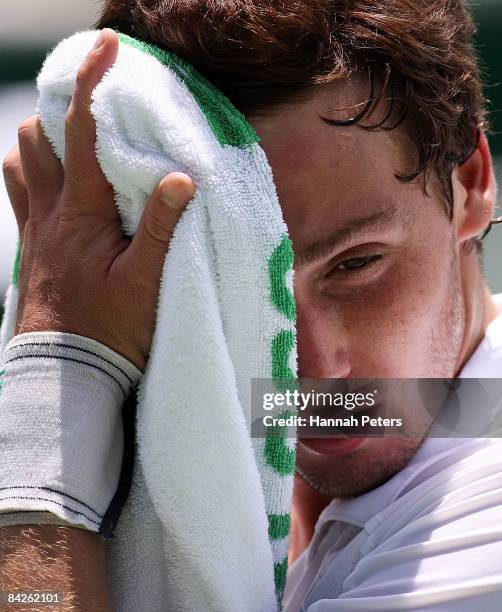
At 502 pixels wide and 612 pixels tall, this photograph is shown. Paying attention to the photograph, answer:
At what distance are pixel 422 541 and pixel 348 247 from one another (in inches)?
14.3

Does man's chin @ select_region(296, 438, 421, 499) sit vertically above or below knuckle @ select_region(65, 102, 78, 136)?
below

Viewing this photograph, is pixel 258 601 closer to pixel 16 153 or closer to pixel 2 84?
pixel 16 153

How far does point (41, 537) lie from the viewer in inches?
33.7

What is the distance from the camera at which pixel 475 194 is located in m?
1.35

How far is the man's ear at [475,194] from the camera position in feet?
4.35

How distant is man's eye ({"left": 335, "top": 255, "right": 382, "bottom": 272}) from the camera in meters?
1.13

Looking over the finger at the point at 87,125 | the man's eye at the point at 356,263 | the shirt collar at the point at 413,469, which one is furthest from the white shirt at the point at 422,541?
the finger at the point at 87,125

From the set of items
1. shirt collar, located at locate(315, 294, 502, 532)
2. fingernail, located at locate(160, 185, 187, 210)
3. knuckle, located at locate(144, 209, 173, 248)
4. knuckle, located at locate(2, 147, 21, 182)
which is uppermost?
knuckle, located at locate(2, 147, 21, 182)

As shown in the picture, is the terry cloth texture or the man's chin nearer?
the terry cloth texture

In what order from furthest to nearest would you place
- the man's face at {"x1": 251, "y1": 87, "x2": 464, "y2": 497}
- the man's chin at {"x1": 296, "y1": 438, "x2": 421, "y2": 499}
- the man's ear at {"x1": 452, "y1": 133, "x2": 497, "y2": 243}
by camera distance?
1. the man's ear at {"x1": 452, "y1": 133, "x2": 497, "y2": 243}
2. the man's chin at {"x1": 296, "y1": 438, "x2": 421, "y2": 499}
3. the man's face at {"x1": 251, "y1": 87, "x2": 464, "y2": 497}

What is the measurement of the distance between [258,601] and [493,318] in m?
0.69

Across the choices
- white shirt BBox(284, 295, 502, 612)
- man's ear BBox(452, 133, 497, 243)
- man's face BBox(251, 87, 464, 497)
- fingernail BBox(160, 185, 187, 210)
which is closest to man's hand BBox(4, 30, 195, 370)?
fingernail BBox(160, 185, 187, 210)

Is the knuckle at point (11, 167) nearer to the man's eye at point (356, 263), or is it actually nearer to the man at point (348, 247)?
the man at point (348, 247)

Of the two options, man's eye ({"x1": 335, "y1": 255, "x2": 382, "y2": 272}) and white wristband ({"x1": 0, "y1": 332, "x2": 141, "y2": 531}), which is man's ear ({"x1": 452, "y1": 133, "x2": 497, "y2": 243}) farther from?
white wristband ({"x1": 0, "y1": 332, "x2": 141, "y2": 531})
